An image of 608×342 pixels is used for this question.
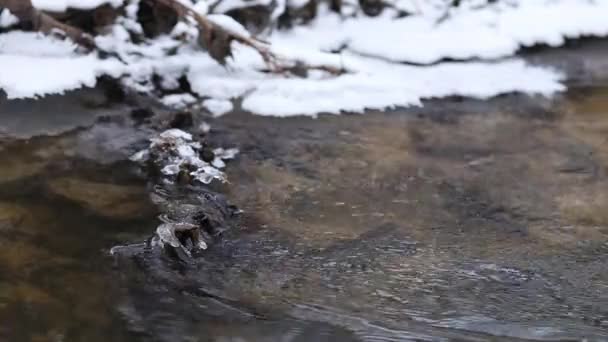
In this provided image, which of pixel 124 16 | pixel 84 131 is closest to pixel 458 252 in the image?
pixel 84 131

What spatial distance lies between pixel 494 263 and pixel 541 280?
0.67 feet

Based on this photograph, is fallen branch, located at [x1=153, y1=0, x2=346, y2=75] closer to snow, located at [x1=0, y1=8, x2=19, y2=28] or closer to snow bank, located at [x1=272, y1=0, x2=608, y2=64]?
snow bank, located at [x1=272, y1=0, x2=608, y2=64]

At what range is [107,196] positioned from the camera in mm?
3775

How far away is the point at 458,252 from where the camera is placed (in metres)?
3.43

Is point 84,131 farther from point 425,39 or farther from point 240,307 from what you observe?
point 425,39

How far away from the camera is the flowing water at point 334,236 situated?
2.94 m

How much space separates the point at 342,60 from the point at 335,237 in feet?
6.64

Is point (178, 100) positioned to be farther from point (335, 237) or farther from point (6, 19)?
point (335, 237)

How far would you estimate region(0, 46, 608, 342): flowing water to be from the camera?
2941 millimetres

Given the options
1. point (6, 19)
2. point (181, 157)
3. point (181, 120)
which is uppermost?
point (6, 19)

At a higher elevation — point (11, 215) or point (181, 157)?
point (181, 157)

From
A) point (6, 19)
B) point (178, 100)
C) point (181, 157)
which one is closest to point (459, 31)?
point (178, 100)

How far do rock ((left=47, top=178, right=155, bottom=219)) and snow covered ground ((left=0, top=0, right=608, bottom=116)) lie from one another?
1.00 metres

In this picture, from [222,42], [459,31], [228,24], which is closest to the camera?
[222,42]
